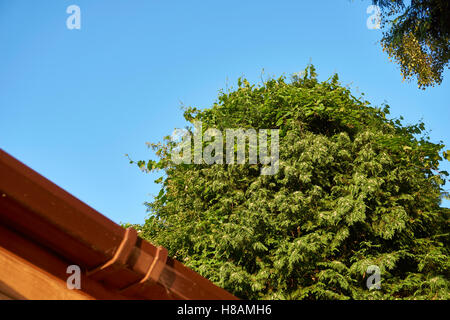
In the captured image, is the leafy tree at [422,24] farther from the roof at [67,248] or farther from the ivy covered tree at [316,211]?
the roof at [67,248]

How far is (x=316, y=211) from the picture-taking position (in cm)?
1006

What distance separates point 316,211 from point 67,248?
8252 mm

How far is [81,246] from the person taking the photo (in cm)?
246

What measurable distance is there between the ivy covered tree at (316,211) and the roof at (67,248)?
643cm

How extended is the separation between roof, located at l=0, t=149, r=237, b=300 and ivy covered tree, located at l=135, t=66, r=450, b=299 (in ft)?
21.1

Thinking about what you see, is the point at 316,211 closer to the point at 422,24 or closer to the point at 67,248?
the point at 422,24

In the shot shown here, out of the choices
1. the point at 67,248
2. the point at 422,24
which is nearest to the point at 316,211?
the point at 422,24

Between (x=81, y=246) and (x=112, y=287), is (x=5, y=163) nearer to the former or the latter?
(x=81, y=246)

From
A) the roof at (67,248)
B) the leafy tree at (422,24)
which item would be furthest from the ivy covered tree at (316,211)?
the roof at (67,248)

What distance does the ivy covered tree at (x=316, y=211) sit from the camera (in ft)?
30.3

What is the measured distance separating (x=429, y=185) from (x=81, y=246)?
10821mm

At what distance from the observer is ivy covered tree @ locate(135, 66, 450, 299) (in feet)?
30.3
